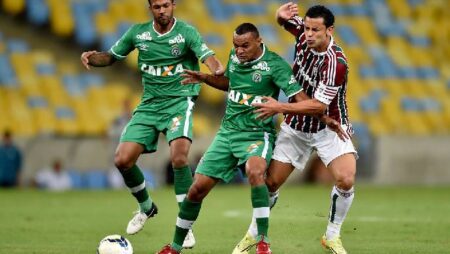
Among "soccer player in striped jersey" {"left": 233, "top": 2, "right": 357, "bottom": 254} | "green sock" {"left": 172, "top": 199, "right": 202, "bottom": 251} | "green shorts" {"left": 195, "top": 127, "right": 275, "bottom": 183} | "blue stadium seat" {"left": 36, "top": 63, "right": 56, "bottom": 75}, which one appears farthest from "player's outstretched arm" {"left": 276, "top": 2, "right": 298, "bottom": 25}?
"blue stadium seat" {"left": 36, "top": 63, "right": 56, "bottom": 75}

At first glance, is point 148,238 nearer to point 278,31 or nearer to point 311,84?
point 311,84

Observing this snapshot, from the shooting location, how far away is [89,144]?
20.7m

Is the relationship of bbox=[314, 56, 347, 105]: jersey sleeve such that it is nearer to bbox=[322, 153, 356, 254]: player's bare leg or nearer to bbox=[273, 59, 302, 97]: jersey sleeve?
bbox=[273, 59, 302, 97]: jersey sleeve

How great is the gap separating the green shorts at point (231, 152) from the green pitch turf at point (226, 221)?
1.19m

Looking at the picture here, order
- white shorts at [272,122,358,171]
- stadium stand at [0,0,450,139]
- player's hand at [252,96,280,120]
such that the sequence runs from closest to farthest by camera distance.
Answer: player's hand at [252,96,280,120], white shorts at [272,122,358,171], stadium stand at [0,0,450,139]

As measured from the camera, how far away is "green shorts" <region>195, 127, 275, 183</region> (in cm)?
875

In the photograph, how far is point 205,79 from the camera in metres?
8.91

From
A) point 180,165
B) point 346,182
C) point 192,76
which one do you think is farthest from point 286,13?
point 180,165

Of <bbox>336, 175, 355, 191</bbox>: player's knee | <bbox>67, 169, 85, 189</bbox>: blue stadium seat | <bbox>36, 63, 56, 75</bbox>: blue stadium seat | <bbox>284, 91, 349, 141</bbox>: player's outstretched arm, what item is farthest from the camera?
<bbox>36, 63, 56, 75</bbox>: blue stadium seat

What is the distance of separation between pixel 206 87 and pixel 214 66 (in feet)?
44.2

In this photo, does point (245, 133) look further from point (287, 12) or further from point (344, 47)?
point (344, 47)

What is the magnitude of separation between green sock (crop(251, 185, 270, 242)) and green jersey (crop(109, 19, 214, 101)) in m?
1.99

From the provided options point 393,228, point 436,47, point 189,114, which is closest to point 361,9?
point 436,47

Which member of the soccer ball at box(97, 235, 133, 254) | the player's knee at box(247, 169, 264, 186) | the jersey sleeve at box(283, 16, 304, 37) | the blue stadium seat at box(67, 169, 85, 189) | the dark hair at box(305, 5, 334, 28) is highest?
the dark hair at box(305, 5, 334, 28)
